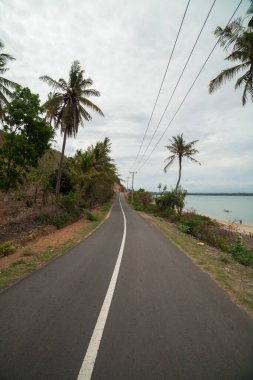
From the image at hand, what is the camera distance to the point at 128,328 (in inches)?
147

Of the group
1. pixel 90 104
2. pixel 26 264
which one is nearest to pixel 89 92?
pixel 90 104

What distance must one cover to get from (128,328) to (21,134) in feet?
56.1

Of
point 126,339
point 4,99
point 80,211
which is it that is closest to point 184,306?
point 126,339

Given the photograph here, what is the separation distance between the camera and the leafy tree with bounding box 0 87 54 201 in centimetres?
1722

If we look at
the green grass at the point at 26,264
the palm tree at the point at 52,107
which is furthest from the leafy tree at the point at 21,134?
the green grass at the point at 26,264

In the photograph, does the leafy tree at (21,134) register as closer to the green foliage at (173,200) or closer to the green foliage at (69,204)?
the green foliage at (69,204)

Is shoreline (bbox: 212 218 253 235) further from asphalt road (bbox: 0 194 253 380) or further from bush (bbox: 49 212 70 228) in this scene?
asphalt road (bbox: 0 194 253 380)

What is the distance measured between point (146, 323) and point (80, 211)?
1825cm

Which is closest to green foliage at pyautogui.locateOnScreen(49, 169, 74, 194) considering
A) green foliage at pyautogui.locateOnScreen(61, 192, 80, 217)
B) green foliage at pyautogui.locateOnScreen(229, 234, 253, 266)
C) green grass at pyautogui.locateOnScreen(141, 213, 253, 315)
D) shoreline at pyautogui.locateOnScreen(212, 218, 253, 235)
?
green foliage at pyautogui.locateOnScreen(61, 192, 80, 217)

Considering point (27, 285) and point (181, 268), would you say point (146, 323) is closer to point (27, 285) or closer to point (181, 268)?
point (27, 285)

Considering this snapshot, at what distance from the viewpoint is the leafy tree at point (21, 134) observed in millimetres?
17219

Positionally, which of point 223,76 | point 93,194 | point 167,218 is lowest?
point 167,218

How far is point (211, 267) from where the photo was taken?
7.43 meters

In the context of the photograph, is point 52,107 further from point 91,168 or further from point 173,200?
point 173,200
